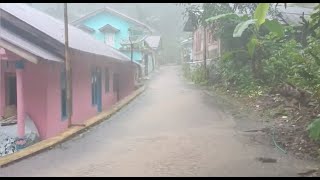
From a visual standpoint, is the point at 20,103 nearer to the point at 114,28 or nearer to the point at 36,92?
the point at 36,92

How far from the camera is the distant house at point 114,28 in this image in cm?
4028

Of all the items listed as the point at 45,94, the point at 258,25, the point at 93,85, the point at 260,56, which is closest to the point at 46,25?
the point at 93,85

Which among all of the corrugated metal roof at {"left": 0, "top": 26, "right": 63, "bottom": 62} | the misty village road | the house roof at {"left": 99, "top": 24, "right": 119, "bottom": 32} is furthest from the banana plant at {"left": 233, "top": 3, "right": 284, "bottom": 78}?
the house roof at {"left": 99, "top": 24, "right": 119, "bottom": 32}

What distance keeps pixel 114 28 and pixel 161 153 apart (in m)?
34.0

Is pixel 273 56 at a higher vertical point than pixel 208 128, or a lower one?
higher

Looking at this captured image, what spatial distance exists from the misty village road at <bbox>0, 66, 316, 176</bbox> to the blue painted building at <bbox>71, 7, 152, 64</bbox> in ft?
95.2

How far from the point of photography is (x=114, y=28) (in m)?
40.6

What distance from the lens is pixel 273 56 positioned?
16.2 meters

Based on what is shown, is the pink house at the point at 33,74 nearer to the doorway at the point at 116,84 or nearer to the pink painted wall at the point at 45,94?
the pink painted wall at the point at 45,94

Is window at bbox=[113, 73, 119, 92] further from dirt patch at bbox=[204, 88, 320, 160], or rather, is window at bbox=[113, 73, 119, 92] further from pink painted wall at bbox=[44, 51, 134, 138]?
dirt patch at bbox=[204, 88, 320, 160]

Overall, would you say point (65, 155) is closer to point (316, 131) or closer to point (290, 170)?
point (290, 170)

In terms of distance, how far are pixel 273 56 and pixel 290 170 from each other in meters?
10.4

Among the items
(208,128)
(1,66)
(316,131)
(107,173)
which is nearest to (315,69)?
(208,128)

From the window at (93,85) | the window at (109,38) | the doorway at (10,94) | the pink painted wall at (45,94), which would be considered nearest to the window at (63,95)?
the pink painted wall at (45,94)
